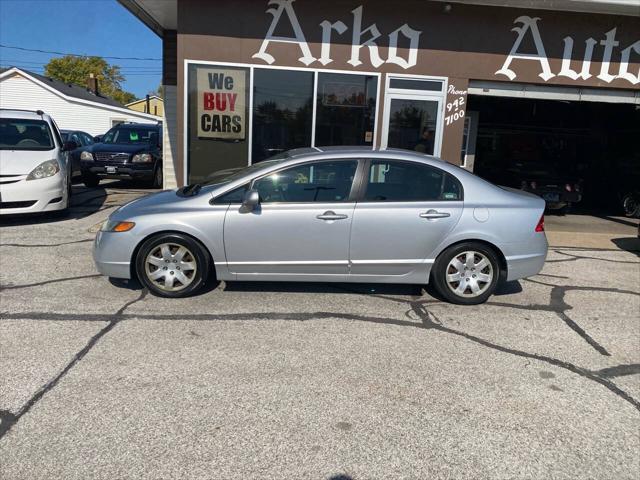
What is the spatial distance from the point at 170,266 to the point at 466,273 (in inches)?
117

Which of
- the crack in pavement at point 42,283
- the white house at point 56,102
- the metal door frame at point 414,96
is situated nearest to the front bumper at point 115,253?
the crack in pavement at point 42,283

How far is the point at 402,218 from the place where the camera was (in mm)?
5145

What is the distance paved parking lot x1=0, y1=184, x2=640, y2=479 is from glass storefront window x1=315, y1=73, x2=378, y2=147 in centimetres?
444

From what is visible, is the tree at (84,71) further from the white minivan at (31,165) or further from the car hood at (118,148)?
the white minivan at (31,165)

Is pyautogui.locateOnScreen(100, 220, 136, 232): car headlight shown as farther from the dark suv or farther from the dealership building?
the dark suv

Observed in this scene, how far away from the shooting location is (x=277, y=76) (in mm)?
9297

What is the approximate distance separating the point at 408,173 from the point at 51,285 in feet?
13.0

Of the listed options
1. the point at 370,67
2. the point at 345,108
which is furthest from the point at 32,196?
the point at 370,67

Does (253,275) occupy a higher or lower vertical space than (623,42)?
lower

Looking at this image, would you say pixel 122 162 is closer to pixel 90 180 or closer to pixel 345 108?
pixel 90 180

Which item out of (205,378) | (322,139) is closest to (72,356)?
(205,378)

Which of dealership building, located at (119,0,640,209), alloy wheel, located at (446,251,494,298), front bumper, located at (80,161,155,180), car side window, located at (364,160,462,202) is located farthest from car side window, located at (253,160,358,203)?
front bumper, located at (80,161,155,180)

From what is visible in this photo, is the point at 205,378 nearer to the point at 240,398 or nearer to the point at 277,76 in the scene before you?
the point at 240,398

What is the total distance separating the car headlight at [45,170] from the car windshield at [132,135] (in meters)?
6.06
